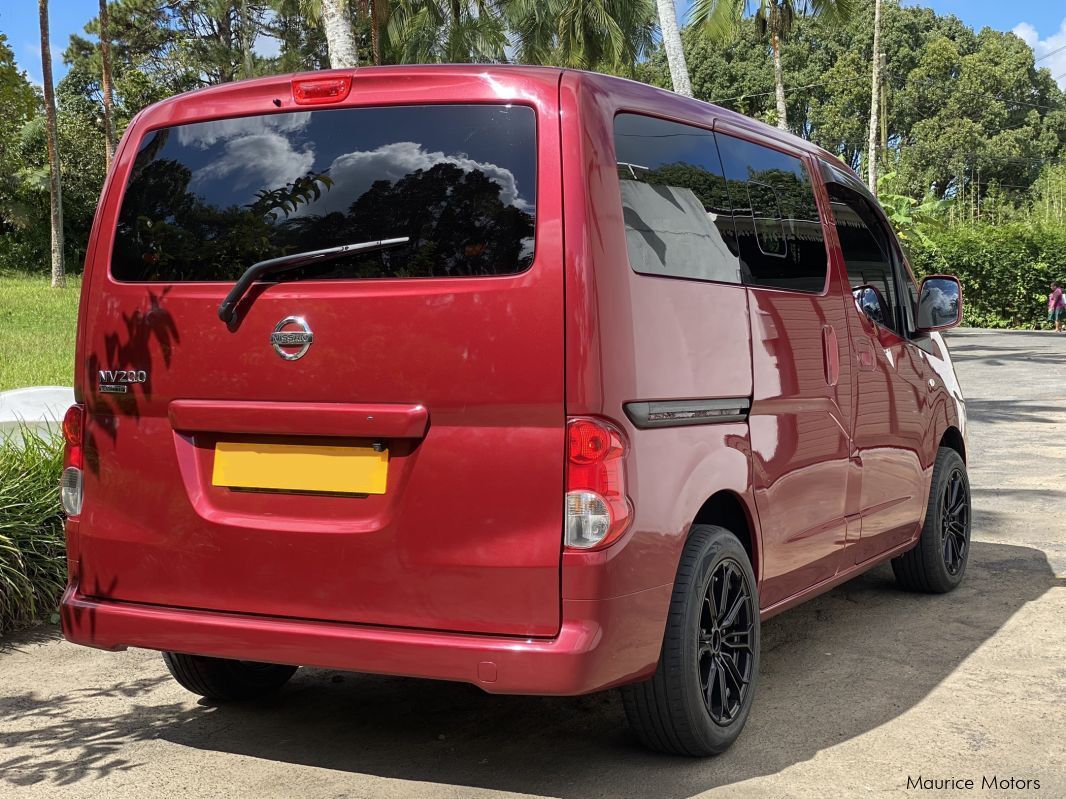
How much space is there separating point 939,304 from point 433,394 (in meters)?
3.22

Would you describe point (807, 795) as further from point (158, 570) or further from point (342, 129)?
point (342, 129)

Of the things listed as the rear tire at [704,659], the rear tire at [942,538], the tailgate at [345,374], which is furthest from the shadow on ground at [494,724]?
the tailgate at [345,374]

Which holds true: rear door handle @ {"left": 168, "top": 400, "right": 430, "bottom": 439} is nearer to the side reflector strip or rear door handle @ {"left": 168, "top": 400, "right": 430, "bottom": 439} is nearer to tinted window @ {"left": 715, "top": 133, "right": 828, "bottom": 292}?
the side reflector strip

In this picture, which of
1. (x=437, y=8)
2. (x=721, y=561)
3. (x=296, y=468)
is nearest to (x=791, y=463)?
(x=721, y=561)

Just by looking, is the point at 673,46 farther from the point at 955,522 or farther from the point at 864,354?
the point at 864,354

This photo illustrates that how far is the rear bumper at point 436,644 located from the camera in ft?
11.2

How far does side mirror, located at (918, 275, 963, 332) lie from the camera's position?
5.91 m

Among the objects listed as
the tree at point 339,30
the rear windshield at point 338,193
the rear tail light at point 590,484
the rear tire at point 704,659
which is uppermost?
the tree at point 339,30

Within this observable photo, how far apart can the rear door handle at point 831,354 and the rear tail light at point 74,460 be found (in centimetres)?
264

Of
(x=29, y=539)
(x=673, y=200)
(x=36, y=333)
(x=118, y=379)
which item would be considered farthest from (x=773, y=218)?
(x=36, y=333)

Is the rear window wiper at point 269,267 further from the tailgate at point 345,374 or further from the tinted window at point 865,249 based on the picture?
the tinted window at point 865,249

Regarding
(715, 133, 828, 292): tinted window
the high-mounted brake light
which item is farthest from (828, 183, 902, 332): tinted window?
the high-mounted brake light

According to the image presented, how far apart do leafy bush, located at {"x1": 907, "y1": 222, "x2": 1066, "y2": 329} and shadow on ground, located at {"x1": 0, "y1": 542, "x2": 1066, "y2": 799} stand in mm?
36155

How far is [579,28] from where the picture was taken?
1622 inches
